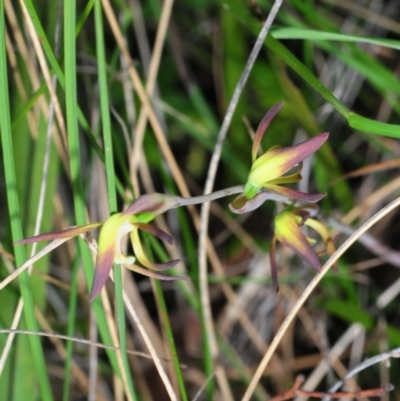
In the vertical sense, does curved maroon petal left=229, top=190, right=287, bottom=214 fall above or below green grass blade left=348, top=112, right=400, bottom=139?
below

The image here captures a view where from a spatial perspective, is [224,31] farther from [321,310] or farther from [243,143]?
[321,310]

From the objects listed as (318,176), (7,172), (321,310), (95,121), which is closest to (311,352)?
(321,310)

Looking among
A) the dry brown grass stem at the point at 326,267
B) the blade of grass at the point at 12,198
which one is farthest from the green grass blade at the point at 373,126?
the blade of grass at the point at 12,198

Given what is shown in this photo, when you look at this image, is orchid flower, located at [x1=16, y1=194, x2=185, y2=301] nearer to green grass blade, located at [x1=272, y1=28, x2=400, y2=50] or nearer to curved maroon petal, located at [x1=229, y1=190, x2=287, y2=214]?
curved maroon petal, located at [x1=229, y1=190, x2=287, y2=214]

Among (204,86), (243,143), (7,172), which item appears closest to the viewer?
(7,172)

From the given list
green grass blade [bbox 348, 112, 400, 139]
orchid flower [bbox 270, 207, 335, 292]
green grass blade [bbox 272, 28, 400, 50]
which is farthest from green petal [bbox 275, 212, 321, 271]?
green grass blade [bbox 272, 28, 400, 50]

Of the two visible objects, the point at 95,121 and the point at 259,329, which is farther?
the point at 259,329

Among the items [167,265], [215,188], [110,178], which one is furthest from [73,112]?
[215,188]
